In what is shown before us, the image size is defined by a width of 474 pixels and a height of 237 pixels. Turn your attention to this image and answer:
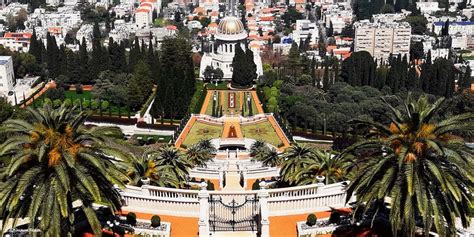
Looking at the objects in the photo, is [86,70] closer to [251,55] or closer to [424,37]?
[251,55]

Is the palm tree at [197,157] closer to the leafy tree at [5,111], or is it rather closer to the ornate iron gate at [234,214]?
the ornate iron gate at [234,214]

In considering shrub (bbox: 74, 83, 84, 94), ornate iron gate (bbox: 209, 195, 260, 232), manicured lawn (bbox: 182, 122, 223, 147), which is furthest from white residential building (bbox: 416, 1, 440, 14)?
ornate iron gate (bbox: 209, 195, 260, 232)

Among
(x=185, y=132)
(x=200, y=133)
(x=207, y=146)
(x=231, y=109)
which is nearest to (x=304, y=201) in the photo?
(x=207, y=146)

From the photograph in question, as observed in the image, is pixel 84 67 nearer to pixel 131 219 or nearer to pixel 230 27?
pixel 230 27

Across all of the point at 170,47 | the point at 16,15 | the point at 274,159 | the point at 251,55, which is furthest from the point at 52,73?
the point at 16,15

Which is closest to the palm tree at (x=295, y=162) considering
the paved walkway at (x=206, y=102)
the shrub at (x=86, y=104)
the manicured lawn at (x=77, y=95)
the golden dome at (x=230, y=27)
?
the paved walkway at (x=206, y=102)
